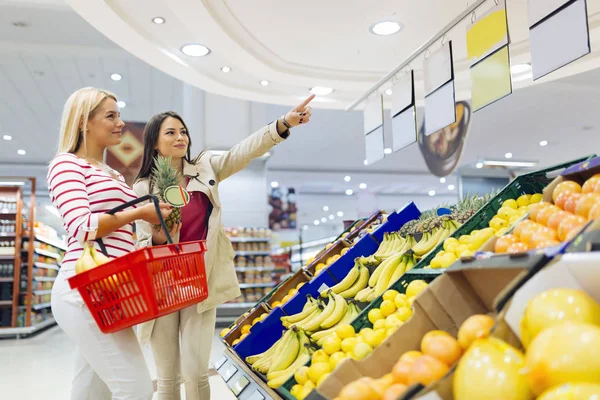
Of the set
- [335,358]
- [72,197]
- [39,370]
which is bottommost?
[39,370]

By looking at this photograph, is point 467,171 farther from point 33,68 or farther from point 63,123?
point 63,123

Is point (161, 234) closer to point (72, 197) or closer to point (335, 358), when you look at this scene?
point (72, 197)

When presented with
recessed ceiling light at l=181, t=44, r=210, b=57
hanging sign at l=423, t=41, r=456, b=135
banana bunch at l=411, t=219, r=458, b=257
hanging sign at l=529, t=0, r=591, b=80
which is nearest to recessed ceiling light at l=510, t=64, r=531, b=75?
hanging sign at l=423, t=41, r=456, b=135

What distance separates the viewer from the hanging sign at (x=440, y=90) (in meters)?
4.13

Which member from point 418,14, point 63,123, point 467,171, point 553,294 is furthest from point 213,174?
point 467,171

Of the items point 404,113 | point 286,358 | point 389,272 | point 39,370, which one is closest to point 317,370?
point 286,358

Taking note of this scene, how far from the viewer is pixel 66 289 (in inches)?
66.9

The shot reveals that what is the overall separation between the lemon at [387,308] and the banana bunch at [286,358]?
34 centimetres

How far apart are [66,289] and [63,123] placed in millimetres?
658

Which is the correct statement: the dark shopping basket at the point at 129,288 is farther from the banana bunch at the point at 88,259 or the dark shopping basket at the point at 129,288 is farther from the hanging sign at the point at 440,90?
the hanging sign at the point at 440,90

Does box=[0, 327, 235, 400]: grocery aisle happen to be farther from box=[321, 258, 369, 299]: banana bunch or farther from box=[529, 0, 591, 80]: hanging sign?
box=[529, 0, 591, 80]: hanging sign

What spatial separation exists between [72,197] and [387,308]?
3.83 feet

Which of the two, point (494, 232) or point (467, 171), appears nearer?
point (494, 232)

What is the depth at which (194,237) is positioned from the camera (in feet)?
8.70
